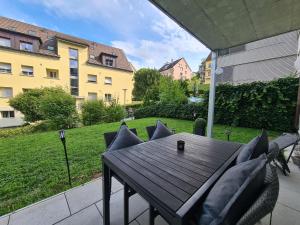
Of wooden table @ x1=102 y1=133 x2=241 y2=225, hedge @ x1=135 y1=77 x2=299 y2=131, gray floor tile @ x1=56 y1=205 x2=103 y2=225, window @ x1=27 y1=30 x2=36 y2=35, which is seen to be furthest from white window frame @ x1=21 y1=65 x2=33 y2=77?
wooden table @ x1=102 y1=133 x2=241 y2=225

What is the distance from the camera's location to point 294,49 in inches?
326

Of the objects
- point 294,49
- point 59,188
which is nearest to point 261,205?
point 59,188

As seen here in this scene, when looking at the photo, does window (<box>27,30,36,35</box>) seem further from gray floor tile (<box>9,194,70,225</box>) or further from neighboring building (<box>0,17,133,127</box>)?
gray floor tile (<box>9,194,70,225</box>)

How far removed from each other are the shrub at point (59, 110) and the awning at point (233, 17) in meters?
7.23

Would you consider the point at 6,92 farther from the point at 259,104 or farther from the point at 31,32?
the point at 259,104

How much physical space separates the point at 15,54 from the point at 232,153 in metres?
16.5

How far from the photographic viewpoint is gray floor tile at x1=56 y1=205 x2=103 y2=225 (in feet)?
5.27

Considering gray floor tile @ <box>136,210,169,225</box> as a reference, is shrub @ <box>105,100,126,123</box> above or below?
above

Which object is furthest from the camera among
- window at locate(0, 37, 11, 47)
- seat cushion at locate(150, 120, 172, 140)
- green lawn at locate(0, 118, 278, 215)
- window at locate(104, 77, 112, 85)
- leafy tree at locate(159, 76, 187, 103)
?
window at locate(104, 77, 112, 85)

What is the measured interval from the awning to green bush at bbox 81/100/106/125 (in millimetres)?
7055

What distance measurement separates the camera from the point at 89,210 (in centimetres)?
178

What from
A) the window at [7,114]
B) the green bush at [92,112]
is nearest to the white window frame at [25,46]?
the window at [7,114]

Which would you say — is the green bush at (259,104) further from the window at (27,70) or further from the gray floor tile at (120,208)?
the window at (27,70)

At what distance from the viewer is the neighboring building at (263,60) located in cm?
858
